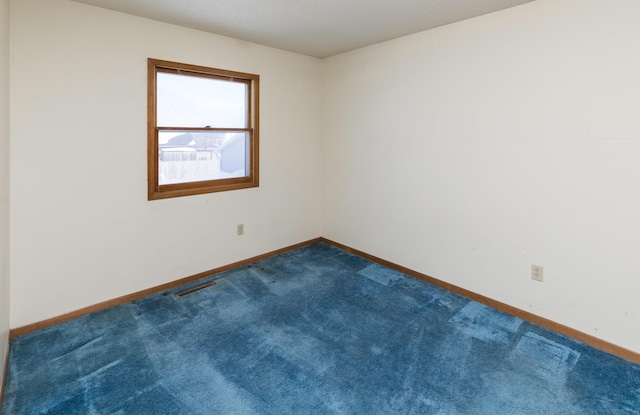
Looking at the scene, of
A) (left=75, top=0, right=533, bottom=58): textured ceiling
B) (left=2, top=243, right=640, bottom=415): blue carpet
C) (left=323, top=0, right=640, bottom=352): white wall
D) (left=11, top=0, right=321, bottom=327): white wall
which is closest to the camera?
(left=2, top=243, right=640, bottom=415): blue carpet

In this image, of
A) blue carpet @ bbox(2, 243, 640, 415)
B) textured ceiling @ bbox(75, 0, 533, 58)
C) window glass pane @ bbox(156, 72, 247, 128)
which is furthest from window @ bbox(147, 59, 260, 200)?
blue carpet @ bbox(2, 243, 640, 415)

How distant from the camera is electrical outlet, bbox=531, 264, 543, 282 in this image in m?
2.64

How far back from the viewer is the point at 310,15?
277 centimetres

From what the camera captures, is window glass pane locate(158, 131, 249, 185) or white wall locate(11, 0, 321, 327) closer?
white wall locate(11, 0, 321, 327)

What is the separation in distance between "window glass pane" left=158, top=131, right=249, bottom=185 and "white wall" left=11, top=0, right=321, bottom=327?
0.20 m

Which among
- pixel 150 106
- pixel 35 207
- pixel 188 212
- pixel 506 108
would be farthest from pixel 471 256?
pixel 35 207

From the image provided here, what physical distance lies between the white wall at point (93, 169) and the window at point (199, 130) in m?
0.09

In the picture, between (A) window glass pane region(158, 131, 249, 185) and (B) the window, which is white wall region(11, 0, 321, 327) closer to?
(B) the window

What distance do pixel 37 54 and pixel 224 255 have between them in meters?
2.18

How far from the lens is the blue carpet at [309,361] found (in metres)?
1.86

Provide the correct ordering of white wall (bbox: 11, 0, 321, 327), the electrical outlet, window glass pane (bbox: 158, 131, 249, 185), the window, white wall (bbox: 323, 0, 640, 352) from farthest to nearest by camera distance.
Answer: window glass pane (bbox: 158, 131, 249, 185)
the window
the electrical outlet
white wall (bbox: 11, 0, 321, 327)
white wall (bbox: 323, 0, 640, 352)

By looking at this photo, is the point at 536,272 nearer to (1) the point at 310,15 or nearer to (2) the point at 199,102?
(1) the point at 310,15

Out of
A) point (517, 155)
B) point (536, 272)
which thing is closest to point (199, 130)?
point (517, 155)

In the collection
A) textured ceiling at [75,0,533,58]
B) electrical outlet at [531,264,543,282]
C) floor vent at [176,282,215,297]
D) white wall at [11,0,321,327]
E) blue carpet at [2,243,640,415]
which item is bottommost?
blue carpet at [2,243,640,415]
